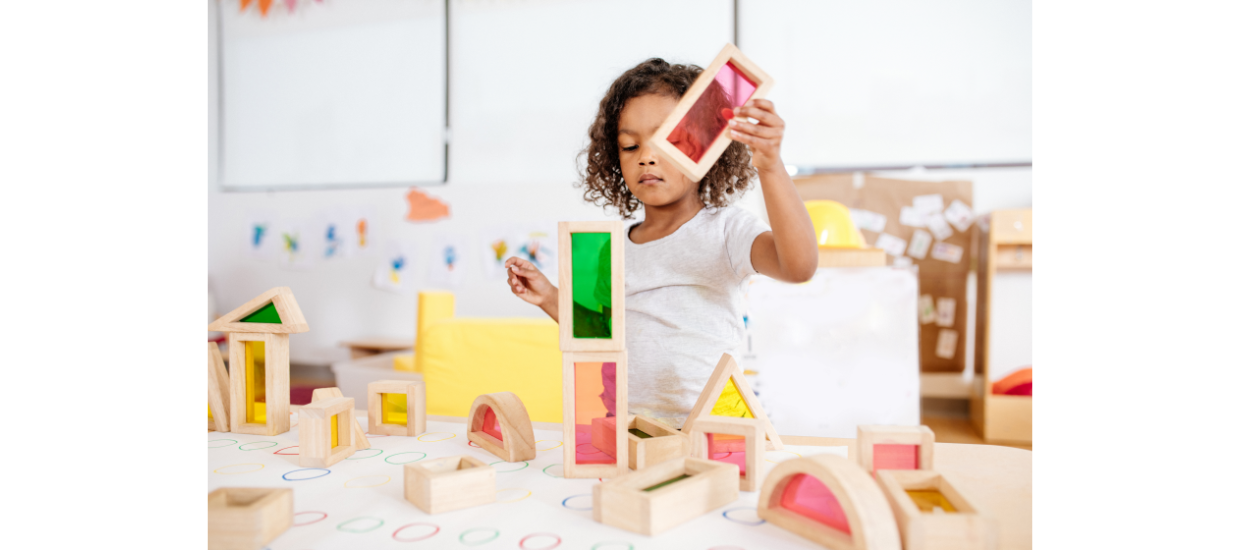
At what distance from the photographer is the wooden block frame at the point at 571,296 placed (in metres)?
0.54

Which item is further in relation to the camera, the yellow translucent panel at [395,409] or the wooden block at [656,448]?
the yellow translucent panel at [395,409]

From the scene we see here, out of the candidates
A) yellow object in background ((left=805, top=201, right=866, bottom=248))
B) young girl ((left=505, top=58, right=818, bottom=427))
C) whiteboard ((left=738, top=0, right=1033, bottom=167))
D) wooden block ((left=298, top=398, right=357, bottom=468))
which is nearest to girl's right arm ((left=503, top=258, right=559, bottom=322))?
young girl ((left=505, top=58, right=818, bottom=427))

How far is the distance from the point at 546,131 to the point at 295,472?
2.51 meters

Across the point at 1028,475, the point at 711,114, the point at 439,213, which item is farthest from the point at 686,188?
the point at 439,213

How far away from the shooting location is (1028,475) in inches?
21.3

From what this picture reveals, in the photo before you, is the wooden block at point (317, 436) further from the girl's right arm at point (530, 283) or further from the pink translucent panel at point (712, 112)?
the pink translucent panel at point (712, 112)

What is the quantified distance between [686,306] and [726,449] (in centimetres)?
31

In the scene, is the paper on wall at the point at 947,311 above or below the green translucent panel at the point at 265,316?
→ below

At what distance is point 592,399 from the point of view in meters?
0.59

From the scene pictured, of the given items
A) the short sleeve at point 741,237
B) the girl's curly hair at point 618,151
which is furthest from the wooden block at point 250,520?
the girl's curly hair at point 618,151

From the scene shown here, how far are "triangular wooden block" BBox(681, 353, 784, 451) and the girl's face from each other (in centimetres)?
32

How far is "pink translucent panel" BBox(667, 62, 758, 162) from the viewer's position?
21.3 inches

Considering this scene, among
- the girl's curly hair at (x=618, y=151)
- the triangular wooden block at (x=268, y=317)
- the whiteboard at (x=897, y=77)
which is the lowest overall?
the triangular wooden block at (x=268, y=317)

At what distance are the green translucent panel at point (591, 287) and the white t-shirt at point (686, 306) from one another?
0.31 metres
